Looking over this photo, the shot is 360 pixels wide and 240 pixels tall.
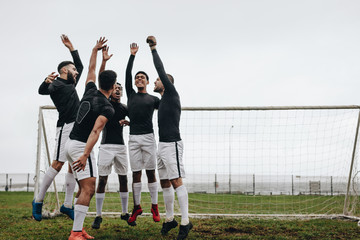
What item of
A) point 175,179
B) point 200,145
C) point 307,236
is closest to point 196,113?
point 200,145

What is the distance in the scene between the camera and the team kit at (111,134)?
14.5ft

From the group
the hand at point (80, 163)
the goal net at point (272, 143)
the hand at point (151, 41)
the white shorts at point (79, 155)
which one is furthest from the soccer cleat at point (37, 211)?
the hand at point (151, 41)

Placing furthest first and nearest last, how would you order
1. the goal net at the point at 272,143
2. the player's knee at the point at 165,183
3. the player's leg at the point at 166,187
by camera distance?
the goal net at the point at 272,143, the player's knee at the point at 165,183, the player's leg at the point at 166,187

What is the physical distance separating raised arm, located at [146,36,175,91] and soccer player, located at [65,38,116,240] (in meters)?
0.94

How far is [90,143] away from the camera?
4141mm

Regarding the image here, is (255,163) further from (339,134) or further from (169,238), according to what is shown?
(169,238)

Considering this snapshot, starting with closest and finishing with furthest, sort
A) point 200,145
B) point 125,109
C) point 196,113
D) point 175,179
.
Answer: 1. point 175,179
2. point 125,109
3. point 196,113
4. point 200,145

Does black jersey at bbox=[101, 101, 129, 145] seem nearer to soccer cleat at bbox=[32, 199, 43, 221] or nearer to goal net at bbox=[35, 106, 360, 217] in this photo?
soccer cleat at bbox=[32, 199, 43, 221]

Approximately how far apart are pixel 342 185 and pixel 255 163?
8.66ft

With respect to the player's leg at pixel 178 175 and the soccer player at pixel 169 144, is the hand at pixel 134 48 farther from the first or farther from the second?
the player's leg at pixel 178 175

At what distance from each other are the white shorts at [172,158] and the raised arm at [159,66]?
0.98 meters

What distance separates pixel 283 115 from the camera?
28.6ft

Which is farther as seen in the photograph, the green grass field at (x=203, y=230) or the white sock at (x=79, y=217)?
the green grass field at (x=203, y=230)

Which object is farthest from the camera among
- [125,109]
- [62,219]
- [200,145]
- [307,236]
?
[200,145]
